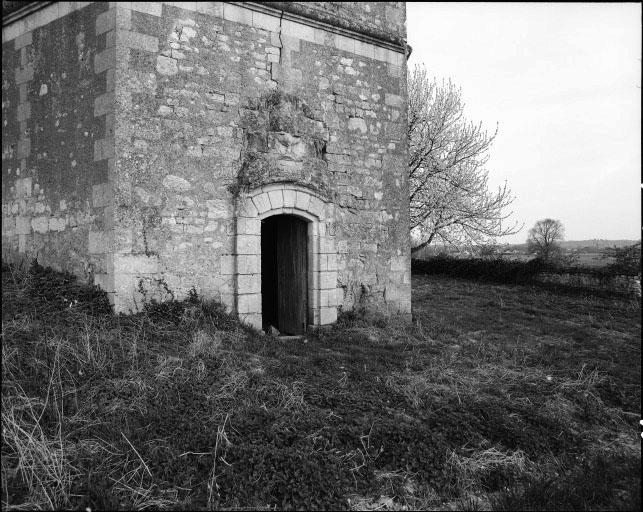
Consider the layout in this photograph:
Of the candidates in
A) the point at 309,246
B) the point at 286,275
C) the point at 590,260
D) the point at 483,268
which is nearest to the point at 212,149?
the point at 309,246

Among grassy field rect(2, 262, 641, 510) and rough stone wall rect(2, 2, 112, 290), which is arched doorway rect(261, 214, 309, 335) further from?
rough stone wall rect(2, 2, 112, 290)

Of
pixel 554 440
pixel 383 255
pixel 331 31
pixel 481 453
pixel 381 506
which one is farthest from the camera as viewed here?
pixel 383 255

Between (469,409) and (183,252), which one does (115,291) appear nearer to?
(183,252)

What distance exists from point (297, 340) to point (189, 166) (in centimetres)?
303

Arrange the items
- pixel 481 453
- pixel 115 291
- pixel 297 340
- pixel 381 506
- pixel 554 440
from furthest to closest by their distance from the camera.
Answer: pixel 297 340, pixel 115 291, pixel 554 440, pixel 481 453, pixel 381 506

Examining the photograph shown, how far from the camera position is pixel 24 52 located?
877cm

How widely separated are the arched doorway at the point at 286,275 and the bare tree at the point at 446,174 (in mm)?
10403

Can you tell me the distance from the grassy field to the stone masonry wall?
3.12 feet

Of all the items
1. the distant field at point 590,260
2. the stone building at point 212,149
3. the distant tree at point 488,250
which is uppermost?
the stone building at point 212,149

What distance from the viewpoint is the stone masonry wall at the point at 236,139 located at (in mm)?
7539

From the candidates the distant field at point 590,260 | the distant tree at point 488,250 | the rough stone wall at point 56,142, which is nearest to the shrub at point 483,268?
the distant field at point 590,260

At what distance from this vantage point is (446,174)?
19.7 meters

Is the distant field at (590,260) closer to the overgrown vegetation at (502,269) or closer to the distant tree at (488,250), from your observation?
the overgrown vegetation at (502,269)

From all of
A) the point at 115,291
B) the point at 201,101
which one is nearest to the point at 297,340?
the point at 115,291
